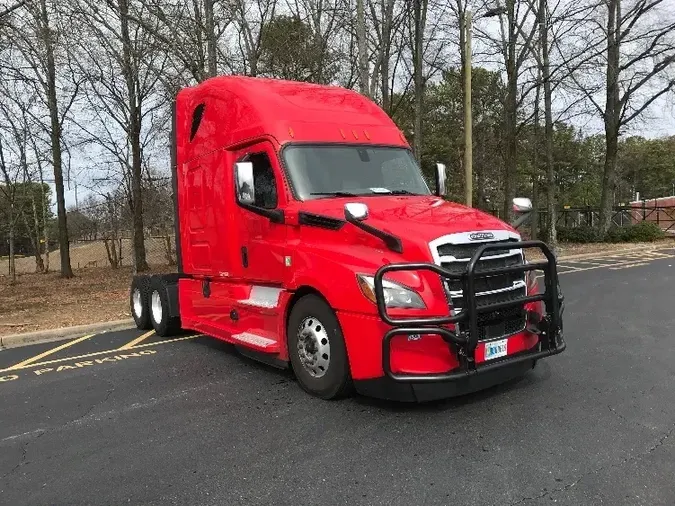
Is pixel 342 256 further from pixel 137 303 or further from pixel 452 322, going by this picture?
pixel 137 303

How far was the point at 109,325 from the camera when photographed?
9.43m

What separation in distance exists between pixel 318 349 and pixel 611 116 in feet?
83.3

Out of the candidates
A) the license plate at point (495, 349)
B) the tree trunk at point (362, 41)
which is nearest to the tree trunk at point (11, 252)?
the tree trunk at point (362, 41)

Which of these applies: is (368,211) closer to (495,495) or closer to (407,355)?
(407,355)

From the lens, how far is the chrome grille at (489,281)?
14.3ft

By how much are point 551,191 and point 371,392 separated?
67.7 feet

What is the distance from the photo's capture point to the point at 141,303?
29.5 feet

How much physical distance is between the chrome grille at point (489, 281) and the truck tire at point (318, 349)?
3.34ft

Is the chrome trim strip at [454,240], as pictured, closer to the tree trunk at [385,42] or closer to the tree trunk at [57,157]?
the tree trunk at [385,42]

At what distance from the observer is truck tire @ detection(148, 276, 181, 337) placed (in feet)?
26.7

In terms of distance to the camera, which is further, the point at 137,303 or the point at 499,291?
the point at 137,303

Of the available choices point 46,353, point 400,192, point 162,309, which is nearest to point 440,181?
point 400,192

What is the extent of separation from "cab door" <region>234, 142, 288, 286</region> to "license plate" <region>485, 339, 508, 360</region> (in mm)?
2003

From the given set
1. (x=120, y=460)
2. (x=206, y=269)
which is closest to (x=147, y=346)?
(x=206, y=269)
